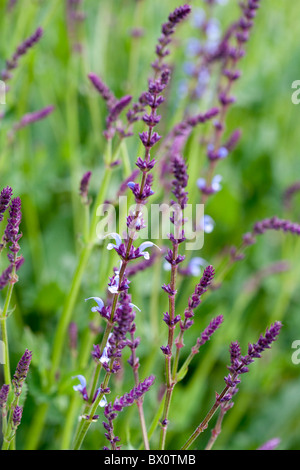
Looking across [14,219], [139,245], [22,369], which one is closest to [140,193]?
[14,219]

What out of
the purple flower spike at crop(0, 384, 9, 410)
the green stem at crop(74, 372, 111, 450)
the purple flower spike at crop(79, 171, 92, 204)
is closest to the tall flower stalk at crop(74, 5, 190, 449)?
the green stem at crop(74, 372, 111, 450)

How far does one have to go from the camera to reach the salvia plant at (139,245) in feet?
2.33

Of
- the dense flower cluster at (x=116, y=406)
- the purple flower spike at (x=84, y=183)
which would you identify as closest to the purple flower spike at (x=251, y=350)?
the dense flower cluster at (x=116, y=406)

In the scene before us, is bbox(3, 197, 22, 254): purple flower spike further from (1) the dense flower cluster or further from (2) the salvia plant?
(1) the dense flower cluster

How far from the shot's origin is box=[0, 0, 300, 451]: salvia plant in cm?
71

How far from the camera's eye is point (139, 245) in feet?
3.12

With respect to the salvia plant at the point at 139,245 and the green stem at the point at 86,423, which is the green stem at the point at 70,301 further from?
the green stem at the point at 86,423

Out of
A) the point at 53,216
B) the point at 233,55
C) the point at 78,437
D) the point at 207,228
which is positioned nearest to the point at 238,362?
the point at 78,437

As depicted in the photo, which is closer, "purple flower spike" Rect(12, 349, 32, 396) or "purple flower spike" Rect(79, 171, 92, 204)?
"purple flower spike" Rect(12, 349, 32, 396)

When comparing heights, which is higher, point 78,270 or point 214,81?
point 214,81

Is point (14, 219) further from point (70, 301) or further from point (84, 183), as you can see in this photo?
point (70, 301)

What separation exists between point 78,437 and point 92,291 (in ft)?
1.20

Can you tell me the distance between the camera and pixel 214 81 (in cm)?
178

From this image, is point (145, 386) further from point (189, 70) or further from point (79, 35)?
point (79, 35)
